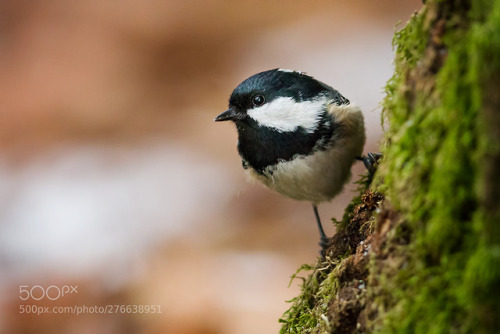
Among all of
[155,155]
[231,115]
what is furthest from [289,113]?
[155,155]

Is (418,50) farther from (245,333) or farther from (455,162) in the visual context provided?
(245,333)

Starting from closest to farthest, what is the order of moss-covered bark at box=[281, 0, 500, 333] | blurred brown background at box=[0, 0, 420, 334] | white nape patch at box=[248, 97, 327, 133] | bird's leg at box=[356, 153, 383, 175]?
moss-covered bark at box=[281, 0, 500, 333], bird's leg at box=[356, 153, 383, 175], white nape patch at box=[248, 97, 327, 133], blurred brown background at box=[0, 0, 420, 334]

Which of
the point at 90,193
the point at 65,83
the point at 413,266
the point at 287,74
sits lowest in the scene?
the point at 413,266

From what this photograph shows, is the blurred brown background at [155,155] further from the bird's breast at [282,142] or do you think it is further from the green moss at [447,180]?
the green moss at [447,180]

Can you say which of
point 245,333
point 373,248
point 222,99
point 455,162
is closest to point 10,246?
point 245,333

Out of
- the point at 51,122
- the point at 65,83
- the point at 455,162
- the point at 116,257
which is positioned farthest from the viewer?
the point at 65,83

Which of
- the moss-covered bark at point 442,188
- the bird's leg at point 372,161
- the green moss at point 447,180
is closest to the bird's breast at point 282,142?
the bird's leg at point 372,161

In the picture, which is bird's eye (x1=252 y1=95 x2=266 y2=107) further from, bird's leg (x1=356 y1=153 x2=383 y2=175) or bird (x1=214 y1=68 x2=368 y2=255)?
bird's leg (x1=356 y1=153 x2=383 y2=175)

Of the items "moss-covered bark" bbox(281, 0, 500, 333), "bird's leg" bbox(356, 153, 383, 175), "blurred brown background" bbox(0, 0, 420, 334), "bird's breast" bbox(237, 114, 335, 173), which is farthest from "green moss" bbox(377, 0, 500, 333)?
"blurred brown background" bbox(0, 0, 420, 334)
